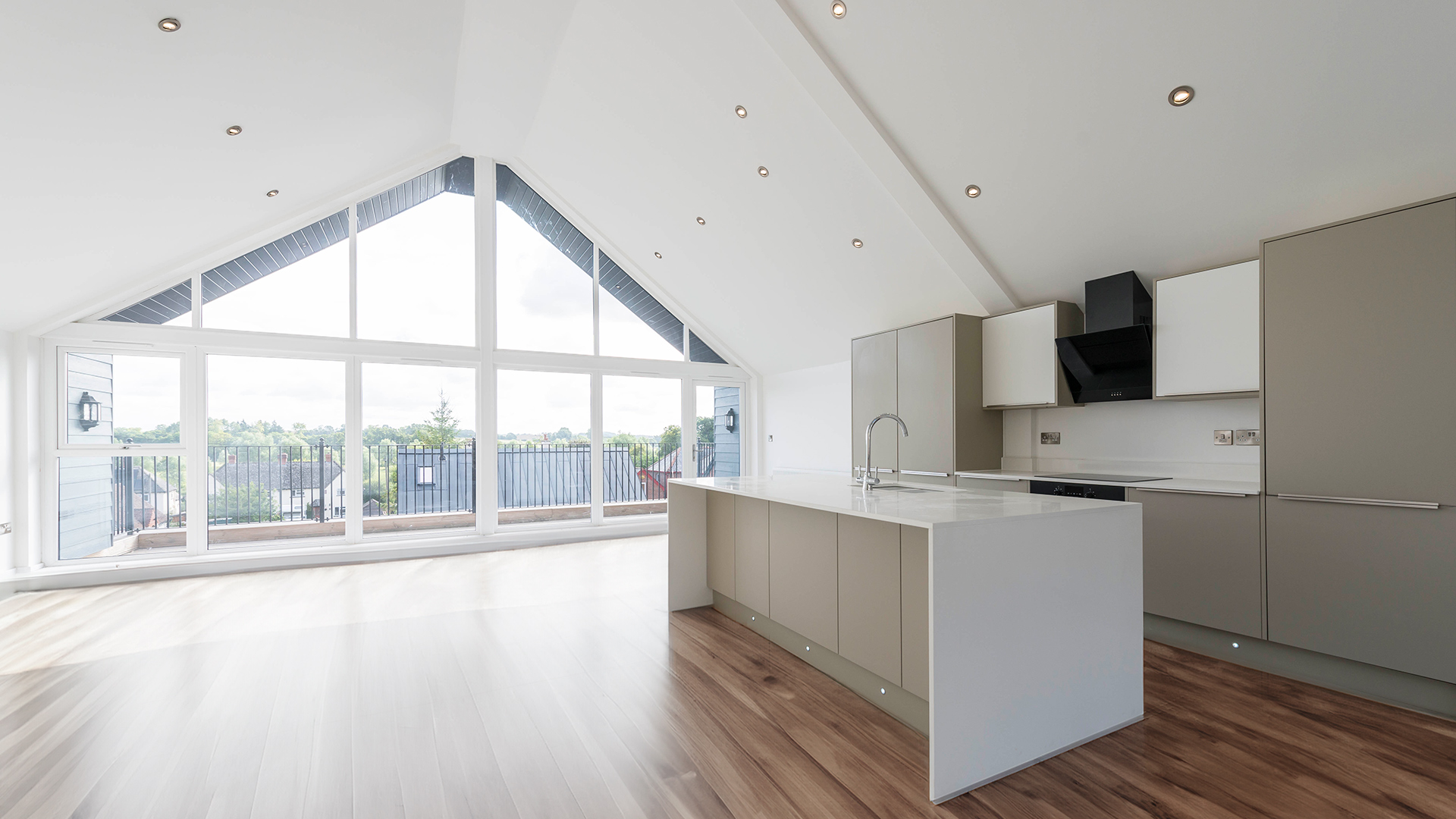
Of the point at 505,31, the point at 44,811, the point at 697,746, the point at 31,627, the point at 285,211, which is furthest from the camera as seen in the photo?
the point at 285,211

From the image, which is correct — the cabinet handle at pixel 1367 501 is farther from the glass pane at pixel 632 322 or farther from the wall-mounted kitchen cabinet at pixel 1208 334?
the glass pane at pixel 632 322

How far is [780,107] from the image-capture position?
12.4ft

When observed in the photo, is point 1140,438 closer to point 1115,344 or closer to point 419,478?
point 1115,344

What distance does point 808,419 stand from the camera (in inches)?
277

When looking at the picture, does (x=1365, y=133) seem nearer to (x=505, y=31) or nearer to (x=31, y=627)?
(x=505, y=31)

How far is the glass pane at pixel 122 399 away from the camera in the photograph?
487cm

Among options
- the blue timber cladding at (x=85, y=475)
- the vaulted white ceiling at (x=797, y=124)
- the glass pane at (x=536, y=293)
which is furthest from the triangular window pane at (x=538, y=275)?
the blue timber cladding at (x=85, y=475)

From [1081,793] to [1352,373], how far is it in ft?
7.04

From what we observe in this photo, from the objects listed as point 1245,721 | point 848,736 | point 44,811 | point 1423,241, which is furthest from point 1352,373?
point 44,811

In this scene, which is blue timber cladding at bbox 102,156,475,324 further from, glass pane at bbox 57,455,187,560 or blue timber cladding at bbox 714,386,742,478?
blue timber cladding at bbox 714,386,742,478

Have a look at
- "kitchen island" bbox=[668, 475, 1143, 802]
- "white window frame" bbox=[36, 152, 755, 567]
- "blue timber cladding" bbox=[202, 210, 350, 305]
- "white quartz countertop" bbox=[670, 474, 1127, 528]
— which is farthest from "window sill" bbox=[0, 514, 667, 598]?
"kitchen island" bbox=[668, 475, 1143, 802]

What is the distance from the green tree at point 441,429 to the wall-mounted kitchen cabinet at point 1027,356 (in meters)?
4.88

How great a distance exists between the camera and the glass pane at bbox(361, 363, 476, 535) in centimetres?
579

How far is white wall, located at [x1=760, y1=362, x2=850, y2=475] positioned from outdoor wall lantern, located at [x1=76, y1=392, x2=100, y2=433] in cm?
577
